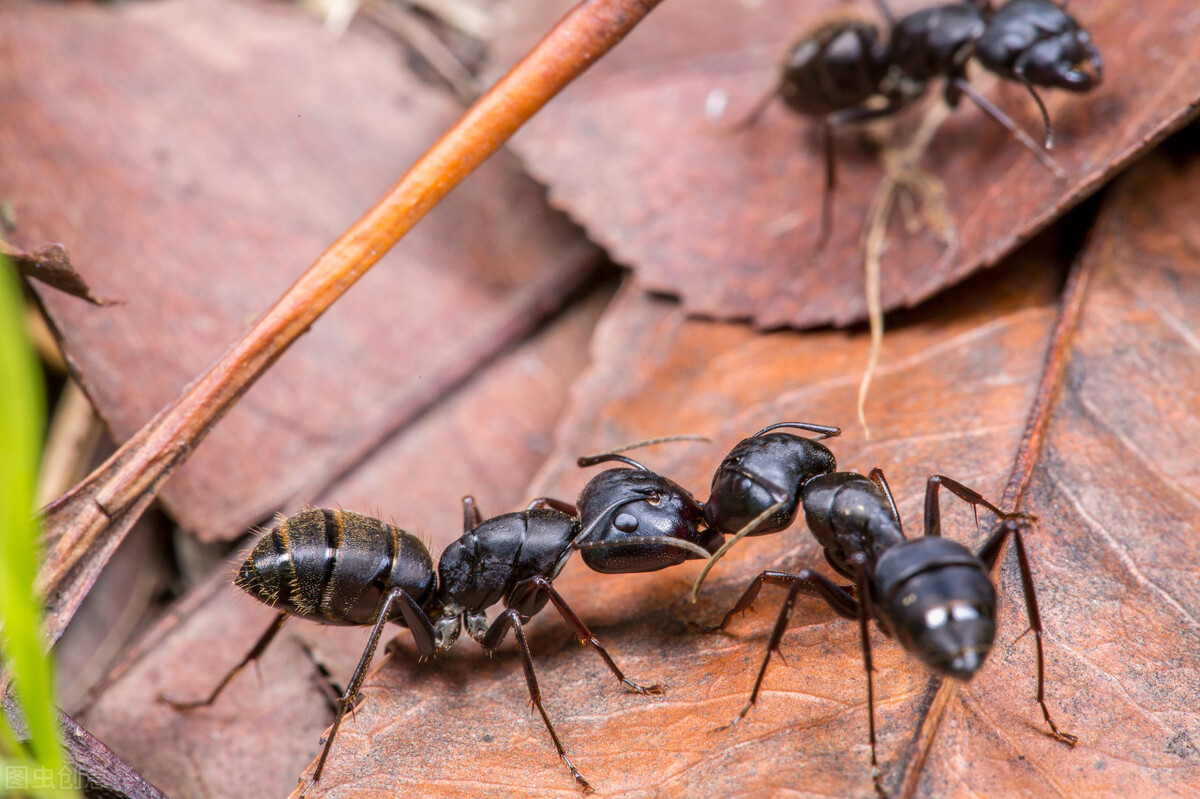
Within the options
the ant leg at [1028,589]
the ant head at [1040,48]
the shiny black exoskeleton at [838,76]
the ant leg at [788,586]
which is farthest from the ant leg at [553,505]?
the ant head at [1040,48]

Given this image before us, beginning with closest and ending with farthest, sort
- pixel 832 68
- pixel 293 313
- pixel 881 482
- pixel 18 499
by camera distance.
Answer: pixel 18 499
pixel 881 482
pixel 293 313
pixel 832 68

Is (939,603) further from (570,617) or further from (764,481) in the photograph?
(570,617)

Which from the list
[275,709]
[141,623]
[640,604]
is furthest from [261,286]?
[640,604]

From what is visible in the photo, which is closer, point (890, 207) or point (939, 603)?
point (939, 603)

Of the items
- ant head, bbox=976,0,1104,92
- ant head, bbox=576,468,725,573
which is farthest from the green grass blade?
ant head, bbox=976,0,1104,92

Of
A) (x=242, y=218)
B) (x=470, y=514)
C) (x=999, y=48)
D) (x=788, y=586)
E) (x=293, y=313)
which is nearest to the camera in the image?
(x=788, y=586)

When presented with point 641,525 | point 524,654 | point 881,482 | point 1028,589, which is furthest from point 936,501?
point 524,654

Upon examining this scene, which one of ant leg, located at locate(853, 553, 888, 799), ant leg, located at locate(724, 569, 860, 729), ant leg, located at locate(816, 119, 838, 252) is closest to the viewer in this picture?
ant leg, located at locate(853, 553, 888, 799)

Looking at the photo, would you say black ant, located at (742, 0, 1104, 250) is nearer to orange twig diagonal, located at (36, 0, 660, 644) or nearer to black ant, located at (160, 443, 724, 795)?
A: orange twig diagonal, located at (36, 0, 660, 644)
